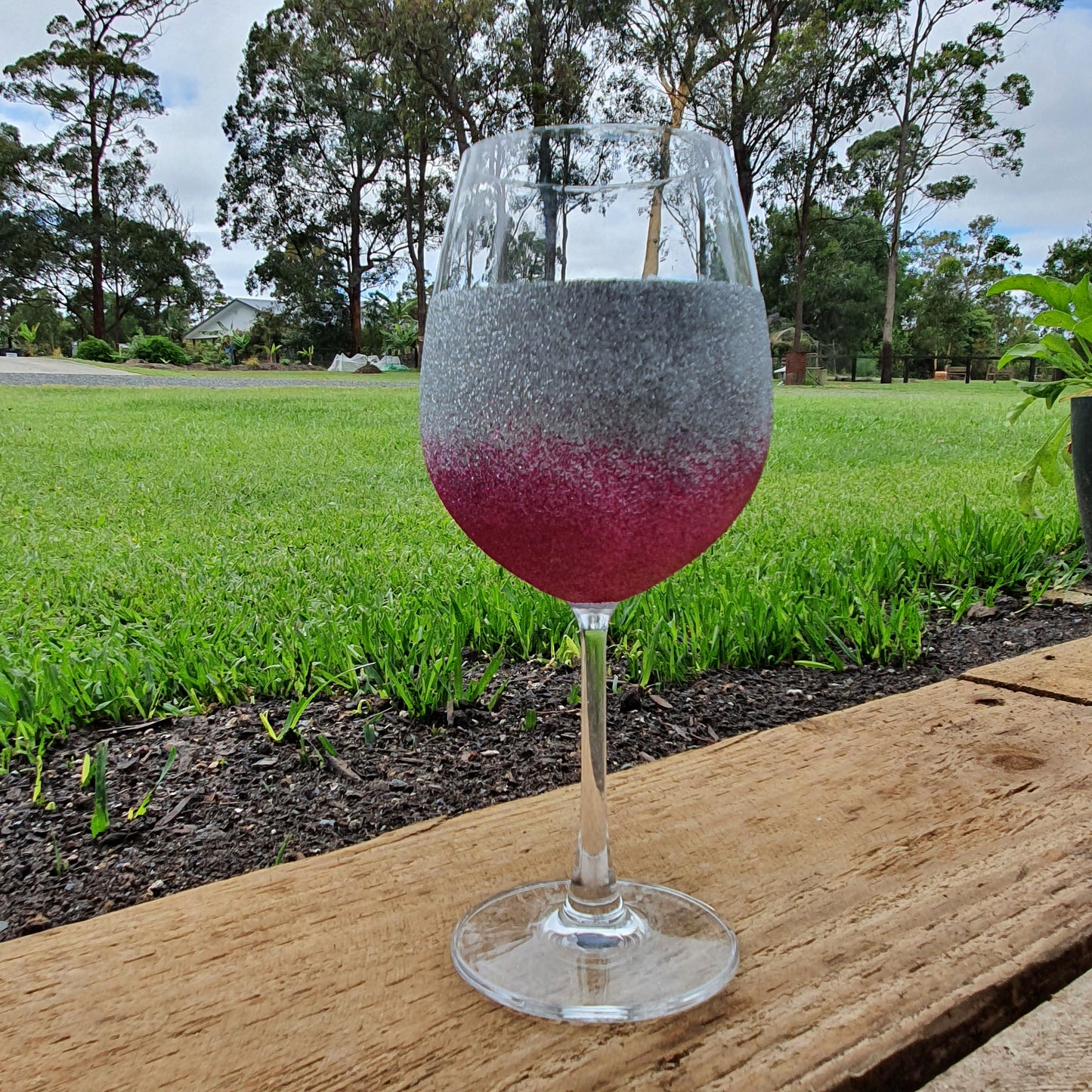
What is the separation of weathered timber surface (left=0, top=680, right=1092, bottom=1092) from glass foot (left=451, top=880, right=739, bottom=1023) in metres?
0.01

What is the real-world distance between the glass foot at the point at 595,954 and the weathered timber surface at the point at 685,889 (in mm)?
14

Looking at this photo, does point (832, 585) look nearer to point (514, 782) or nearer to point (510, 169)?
point (514, 782)

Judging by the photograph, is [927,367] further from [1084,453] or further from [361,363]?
[1084,453]

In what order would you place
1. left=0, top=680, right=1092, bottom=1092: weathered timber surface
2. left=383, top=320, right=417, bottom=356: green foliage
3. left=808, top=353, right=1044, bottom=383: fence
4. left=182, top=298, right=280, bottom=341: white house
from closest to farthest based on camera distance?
left=0, top=680, right=1092, bottom=1092: weathered timber surface → left=383, top=320, right=417, bottom=356: green foliage → left=808, top=353, right=1044, bottom=383: fence → left=182, top=298, right=280, bottom=341: white house

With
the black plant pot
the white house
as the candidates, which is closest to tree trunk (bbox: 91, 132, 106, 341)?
the white house

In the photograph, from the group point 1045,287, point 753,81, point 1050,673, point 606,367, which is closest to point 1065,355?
point 1045,287

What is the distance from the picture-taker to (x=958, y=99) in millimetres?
20641

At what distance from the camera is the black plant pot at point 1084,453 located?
5.05 ft

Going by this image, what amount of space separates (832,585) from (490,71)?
20.5 meters

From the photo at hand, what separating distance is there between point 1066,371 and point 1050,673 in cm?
124

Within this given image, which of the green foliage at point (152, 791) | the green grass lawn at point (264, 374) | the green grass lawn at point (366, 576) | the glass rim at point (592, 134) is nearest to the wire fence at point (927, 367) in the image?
the green grass lawn at point (264, 374)

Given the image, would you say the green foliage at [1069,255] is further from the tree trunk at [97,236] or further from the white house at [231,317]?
the white house at [231,317]

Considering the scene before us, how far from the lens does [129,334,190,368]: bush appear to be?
25.3m

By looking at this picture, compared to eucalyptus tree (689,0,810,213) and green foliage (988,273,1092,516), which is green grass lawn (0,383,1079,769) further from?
eucalyptus tree (689,0,810,213)
